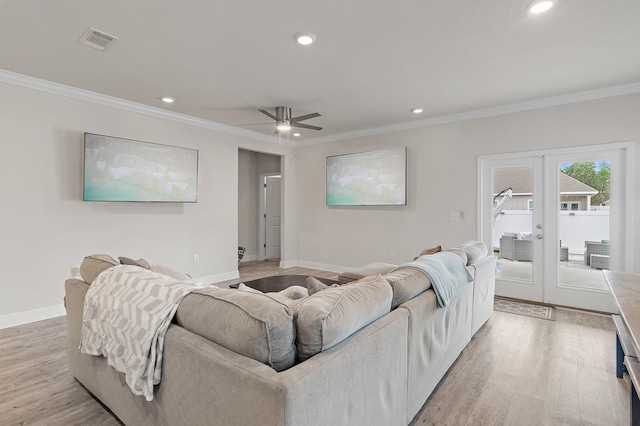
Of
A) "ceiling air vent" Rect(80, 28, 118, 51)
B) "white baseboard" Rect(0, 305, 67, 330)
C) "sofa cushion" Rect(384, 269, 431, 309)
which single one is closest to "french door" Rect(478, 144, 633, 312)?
"sofa cushion" Rect(384, 269, 431, 309)

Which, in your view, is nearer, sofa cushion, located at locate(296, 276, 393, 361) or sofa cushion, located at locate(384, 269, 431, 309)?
sofa cushion, located at locate(296, 276, 393, 361)

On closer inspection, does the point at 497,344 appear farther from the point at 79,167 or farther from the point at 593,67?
the point at 79,167

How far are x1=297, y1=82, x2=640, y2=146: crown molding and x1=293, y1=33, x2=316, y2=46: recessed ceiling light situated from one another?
2.89 meters

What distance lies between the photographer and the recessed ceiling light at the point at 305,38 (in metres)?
2.52

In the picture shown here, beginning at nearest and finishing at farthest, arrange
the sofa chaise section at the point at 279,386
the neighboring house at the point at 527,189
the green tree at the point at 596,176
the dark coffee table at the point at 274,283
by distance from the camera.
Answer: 1. the sofa chaise section at the point at 279,386
2. the dark coffee table at the point at 274,283
3. the green tree at the point at 596,176
4. the neighboring house at the point at 527,189

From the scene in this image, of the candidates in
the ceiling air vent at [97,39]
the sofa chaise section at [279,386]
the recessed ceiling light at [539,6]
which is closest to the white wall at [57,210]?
the ceiling air vent at [97,39]

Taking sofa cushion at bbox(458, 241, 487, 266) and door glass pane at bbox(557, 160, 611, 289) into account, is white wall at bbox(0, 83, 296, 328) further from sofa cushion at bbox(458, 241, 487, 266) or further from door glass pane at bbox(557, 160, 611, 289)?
door glass pane at bbox(557, 160, 611, 289)

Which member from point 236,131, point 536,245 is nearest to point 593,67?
point 536,245

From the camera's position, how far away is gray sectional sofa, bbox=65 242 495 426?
1004 millimetres

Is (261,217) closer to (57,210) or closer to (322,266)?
(322,266)

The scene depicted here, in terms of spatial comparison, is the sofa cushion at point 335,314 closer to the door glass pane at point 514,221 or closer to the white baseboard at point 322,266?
the door glass pane at point 514,221

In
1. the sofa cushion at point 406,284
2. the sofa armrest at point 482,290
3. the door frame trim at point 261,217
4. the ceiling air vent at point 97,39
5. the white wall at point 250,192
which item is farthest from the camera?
the door frame trim at point 261,217

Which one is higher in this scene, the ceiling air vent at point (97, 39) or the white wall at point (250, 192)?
the ceiling air vent at point (97, 39)

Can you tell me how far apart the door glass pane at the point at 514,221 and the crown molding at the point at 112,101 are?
4100 mm
